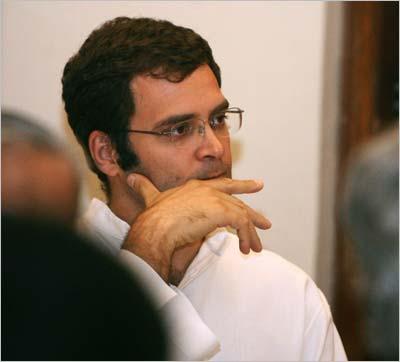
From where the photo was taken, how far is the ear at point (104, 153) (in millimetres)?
1166

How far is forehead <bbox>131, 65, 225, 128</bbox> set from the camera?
1.16m

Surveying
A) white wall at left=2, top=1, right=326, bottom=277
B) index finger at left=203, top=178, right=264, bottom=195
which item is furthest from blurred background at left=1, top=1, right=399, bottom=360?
index finger at left=203, top=178, right=264, bottom=195

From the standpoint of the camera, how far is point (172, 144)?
1176mm

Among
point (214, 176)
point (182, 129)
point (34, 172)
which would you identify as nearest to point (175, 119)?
point (182, 129)

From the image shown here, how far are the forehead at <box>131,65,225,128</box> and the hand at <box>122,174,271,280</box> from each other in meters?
0.15

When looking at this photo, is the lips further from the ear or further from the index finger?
the ear

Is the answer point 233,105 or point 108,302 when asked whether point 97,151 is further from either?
point 108,302

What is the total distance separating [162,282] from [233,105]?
391 millimetres

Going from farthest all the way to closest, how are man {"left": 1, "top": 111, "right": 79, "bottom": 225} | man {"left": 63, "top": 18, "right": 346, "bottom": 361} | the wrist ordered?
man {"left": 63, "top": 18, "right": 346, "bottom": 361}
the wrist
man {"left": 1, "top": 111, "right": 79, "bottom": 225}

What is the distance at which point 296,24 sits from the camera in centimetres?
128

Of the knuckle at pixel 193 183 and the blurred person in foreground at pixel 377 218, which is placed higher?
the blurred person in foreground at pixel 377 218

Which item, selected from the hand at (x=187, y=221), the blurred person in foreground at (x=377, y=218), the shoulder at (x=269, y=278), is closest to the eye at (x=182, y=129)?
the hand at (x=187, y=221)

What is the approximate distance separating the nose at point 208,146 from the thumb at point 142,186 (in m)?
0.10

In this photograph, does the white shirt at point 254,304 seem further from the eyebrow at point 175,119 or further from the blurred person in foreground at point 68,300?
the blurred person in foreground at point 68,300
